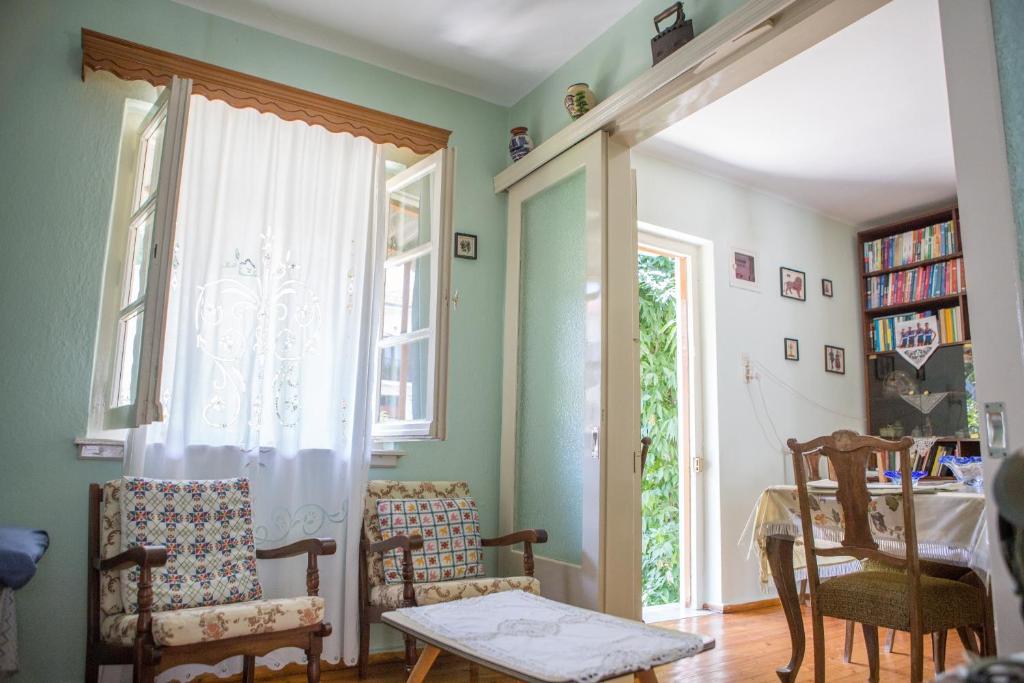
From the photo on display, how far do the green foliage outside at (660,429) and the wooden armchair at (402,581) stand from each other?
170cm

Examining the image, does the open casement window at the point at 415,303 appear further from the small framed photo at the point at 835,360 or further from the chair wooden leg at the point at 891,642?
the small framed photo at the point at 835,360

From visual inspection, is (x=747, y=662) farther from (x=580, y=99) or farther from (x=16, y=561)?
(x=16, y=561)

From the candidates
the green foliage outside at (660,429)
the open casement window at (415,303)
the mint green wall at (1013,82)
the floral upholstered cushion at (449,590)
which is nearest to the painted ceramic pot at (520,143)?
the open casement window at (415,303)

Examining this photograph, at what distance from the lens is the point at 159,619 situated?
2156 mm

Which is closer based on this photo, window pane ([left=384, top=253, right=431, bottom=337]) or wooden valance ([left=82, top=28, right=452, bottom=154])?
wooden valance ([left=82, top=28, right=452, bottom=154])

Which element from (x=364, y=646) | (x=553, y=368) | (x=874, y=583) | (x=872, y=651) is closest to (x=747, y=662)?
(x=872, y=651)

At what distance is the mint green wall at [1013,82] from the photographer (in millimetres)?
1741

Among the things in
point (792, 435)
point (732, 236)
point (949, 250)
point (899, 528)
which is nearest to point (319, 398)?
point (899, 528)

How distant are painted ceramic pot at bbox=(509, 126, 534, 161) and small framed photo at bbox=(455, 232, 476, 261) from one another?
1.56 feet

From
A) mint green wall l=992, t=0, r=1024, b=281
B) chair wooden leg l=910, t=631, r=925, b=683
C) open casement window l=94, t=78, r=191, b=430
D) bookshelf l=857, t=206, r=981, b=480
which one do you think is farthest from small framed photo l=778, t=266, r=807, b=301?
open casement window l=94, t=78, r=191, b=430

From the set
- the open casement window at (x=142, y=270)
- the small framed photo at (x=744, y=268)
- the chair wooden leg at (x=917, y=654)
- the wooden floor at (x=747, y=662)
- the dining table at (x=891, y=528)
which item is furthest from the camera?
the small framed photo at (x=744, y=268)

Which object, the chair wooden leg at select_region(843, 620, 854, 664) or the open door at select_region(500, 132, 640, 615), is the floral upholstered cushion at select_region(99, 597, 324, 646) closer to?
the open door at select_region(500, 132, 640, 615)

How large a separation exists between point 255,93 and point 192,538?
1816 mm

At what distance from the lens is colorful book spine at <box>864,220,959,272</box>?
16.4ft
